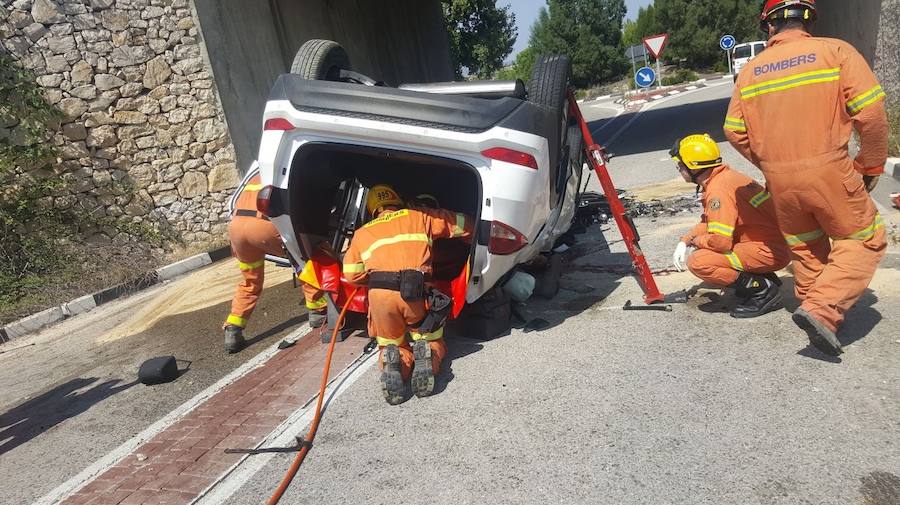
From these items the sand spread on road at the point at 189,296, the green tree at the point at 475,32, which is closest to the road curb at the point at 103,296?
the sand spread on road at the point at 189,296

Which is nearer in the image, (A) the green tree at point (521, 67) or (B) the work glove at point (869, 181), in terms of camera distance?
(B) the work glove at point (869, 181)

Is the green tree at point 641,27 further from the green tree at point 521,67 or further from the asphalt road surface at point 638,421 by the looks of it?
the asphalt road surface at point 638,421

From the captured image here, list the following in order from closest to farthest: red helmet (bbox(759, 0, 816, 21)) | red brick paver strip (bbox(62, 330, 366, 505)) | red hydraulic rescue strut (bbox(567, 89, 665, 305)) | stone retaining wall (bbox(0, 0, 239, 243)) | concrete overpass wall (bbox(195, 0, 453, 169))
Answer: red brick paver strip (bbox(62, 330, 366, 505)), red helmet (bbox(759, 0, 816, 21)), red hydraulic rescue strut (bbox(567, 89, 665, 305)), stone retaining wall (bbox(0, 0, 239, 243)), concrete overpass wall (bbox(195, 0, 453, 169))

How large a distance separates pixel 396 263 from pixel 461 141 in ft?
2.58

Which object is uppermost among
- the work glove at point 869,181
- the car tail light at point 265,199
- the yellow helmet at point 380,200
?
the car tail light at point 265,199

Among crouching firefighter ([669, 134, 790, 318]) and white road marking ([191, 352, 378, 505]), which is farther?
crouching firefighter ([669, 134, 790, 318])

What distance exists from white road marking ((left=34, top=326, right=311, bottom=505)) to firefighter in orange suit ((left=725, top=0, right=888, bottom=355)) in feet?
11.7

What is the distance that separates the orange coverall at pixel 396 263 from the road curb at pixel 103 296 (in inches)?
210

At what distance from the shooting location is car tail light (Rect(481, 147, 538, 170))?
3.66 metres

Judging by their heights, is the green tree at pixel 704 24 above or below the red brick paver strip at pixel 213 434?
above

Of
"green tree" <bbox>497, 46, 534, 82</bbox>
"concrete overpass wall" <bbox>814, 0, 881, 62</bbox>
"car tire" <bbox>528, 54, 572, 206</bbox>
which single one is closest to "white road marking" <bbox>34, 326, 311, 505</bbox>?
"car tire" <bbox>528, 54, 572, 206</bbox>

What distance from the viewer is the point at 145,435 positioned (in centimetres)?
386

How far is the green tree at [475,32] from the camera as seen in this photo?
3297cm

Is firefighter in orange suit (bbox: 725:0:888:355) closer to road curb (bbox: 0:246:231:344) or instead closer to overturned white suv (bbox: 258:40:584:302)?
overturned white suv (bbox: 258:40:584:302)
